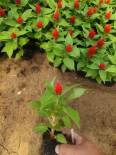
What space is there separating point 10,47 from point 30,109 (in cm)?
62

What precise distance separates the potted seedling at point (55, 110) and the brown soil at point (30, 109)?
0.31 m

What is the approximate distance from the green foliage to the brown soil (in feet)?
0.42

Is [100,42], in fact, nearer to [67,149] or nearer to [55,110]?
[55,110]

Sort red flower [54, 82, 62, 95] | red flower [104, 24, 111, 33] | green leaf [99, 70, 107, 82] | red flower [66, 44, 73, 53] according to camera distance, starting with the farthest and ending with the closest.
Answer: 1. red flower [104, 24, 111, 33]
2. green leaf [99, 70, 107, 82]
3. red flower [66, 44, 73, 53]
4. red flower [54, 82, 62, 95]

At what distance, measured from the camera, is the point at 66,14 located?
3342 millimetres

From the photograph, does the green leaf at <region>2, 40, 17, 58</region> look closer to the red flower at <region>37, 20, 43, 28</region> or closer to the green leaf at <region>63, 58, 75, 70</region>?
the red flower at <region>37, 20, 43, 28</region>

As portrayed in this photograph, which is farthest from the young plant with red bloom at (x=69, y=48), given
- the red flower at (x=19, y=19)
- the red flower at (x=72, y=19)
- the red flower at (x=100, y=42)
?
the red flower at (x=19, y=19)

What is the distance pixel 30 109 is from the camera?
2984 millimetres

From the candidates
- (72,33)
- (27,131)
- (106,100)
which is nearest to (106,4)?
(72,33)

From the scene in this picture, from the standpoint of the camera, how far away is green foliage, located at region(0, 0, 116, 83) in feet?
10.3

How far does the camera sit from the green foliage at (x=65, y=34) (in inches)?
123

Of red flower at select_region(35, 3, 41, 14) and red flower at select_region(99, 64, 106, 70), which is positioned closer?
red flower at select_region(99, 64, 106, 70)

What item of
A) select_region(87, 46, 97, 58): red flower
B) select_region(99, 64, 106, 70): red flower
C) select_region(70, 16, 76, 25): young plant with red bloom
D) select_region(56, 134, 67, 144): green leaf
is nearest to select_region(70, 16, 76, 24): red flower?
select_region(70, 16, 76, 25): young plant with red bloom

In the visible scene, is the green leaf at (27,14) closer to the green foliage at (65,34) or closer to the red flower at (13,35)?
the green foliage at (65,34)
